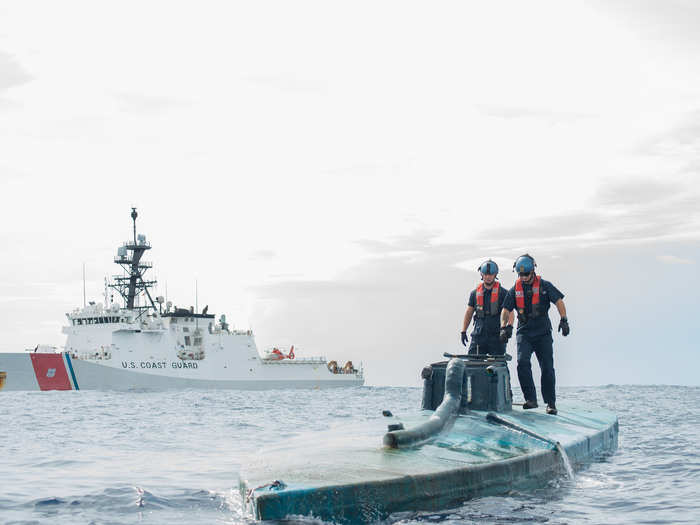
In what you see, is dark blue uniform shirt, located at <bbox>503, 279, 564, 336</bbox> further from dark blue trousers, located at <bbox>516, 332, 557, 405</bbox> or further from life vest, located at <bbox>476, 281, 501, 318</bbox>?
life vest, located at <bbox>476, 281, 501, 318</bbox>

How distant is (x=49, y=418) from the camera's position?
24.3 m

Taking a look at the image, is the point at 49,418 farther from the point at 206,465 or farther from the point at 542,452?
the point at 542,452

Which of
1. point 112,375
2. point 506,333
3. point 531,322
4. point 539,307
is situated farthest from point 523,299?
point 112,375

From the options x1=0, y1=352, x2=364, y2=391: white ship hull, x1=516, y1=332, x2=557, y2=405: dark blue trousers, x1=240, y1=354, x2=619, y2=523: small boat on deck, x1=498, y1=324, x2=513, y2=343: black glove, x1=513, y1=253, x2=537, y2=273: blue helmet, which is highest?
x1=513, y1=253, x2=537, y2=273: blue helmet

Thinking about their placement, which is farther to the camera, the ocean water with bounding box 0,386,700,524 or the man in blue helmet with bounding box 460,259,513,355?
the man in blue helmet with bounding box 460,259,513,355

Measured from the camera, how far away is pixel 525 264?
509 inches

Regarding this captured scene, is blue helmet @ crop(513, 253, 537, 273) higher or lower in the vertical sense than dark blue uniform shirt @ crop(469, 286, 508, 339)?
higher

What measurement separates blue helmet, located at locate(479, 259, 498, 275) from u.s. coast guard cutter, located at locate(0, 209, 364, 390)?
143 ft

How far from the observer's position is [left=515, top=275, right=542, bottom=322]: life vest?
509 inches

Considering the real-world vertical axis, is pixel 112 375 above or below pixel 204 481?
below

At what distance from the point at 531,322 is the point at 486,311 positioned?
940 mm

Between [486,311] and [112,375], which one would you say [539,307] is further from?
[112,375]

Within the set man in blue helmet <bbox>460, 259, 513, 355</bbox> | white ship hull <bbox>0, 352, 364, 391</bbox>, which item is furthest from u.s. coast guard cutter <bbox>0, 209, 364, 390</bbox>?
man in blue helmet <bbox>460, 259, 513, 355</bbox>

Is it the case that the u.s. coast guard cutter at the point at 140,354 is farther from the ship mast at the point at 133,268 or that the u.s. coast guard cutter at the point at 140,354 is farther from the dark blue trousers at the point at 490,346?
the dark blue trousers at the point at 490,346
